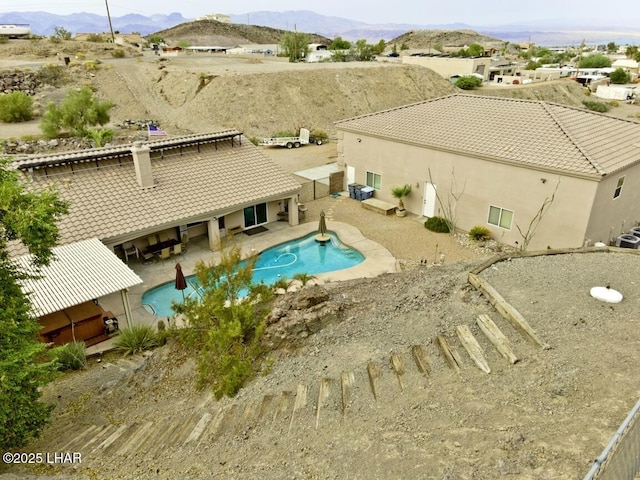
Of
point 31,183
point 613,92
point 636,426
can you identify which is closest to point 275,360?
point 636,426

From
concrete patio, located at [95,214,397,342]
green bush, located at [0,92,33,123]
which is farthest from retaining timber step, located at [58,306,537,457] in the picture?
green bush, located at [0,92,33,123]

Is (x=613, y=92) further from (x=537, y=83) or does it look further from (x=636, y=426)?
(x=636, y=426)

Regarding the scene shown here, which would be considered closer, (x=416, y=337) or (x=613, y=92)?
(x=416, y=337)

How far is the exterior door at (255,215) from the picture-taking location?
76.2 ft

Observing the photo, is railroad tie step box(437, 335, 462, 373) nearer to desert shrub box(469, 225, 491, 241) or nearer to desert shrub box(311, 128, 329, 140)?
desert shrub box(469, 225, 491, 241)

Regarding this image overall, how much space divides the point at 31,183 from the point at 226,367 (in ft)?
46.4

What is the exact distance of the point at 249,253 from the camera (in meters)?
20.1

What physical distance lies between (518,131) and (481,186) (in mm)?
3277

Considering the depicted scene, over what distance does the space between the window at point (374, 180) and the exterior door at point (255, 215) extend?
7006 millimetres

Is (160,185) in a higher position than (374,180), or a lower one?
higher

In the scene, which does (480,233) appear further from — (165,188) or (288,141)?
(288,141)

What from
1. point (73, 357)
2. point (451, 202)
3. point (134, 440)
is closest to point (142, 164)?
point (73, 357)

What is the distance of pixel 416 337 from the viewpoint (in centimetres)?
1027

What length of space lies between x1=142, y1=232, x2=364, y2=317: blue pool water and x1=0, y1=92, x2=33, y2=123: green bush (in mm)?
38316
